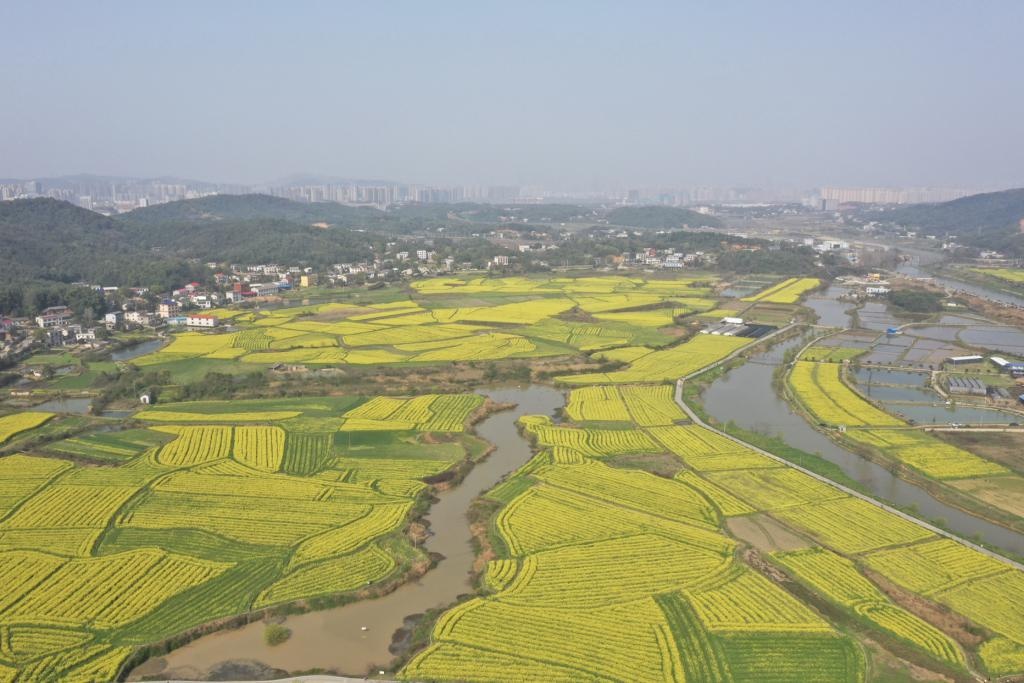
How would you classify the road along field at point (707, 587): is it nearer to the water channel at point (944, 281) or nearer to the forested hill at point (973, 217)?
the water channel at point (944, 281)

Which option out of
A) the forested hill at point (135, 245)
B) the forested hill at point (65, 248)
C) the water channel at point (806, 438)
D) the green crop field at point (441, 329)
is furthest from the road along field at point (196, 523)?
the forested hill at point (65, 248)

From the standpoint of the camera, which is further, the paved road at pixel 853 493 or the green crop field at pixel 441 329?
the green crop field at pixel 441 329

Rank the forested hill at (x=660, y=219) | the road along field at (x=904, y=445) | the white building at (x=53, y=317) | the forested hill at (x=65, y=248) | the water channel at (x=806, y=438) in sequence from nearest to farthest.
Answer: the water channel at (x=806, y=438), the road along field at (x=904, y=445), the white building at (x=53, y=317), the forested hill at (x=65, y=248), the forested hill at (x=660, y=219)

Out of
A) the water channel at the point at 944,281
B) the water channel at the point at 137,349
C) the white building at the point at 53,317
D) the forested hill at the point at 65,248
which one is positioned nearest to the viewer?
the water channel at the point at 137,349

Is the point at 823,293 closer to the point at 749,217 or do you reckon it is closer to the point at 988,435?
the point at 988,435

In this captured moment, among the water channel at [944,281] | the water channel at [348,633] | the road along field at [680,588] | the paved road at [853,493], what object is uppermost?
the water channel at [944,281]

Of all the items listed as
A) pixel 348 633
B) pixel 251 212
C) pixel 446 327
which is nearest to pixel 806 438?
pixel 348 633

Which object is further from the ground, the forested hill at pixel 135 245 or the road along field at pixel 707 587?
the forested hill at pixel 135 245
